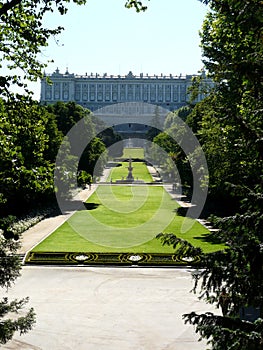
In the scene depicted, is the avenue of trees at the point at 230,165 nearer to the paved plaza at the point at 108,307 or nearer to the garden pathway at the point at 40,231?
the paved plaza at the point at 108,307

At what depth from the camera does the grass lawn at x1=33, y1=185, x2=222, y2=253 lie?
93.4 ft

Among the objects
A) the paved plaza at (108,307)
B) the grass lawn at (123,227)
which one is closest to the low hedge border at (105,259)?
the paved plaza at (108,307)

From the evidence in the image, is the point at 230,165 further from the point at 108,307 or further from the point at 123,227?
the point at 123,227

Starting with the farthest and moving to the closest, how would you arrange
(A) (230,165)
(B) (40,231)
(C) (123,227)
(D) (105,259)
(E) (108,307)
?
(C) (123,227) < (B) (40,231) < (D) (105,259) < (E) (108,307) < (A) (230,165)

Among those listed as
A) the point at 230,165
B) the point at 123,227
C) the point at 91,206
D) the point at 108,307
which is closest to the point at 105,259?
the point at 108,307

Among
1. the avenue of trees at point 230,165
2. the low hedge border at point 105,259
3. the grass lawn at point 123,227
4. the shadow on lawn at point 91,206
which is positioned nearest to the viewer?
the avenue of trees at point 230,165

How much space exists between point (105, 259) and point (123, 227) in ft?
34.3

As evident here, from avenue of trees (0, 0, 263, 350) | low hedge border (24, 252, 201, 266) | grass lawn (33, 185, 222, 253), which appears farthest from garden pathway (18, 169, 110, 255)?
avenue of trees (0, 0, 263, 350)

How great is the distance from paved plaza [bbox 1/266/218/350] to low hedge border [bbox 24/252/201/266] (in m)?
0.60

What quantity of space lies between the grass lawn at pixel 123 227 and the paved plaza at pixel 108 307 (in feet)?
14.8

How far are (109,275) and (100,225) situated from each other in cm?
1343

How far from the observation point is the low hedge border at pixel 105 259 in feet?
80.9

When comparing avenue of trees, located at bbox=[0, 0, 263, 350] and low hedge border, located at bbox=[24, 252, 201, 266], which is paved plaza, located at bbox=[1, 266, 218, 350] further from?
avenue of trees, located at bbox=[0, 0, 263, 350]

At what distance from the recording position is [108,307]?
18531 mm
